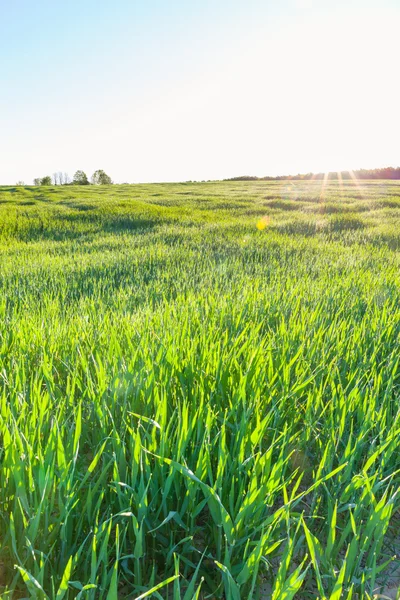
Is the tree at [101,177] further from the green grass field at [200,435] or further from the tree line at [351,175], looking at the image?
the green grass field at [200,435]

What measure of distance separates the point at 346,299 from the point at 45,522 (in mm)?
2331

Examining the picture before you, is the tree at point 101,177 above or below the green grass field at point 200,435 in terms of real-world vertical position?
above

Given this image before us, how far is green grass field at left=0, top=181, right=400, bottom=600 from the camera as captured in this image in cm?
87

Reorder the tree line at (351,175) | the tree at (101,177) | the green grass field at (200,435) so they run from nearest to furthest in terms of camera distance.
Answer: the green grass field at (200,435) → the tree line at (351,175) → the tree at (101,177)

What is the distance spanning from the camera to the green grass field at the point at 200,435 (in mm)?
873


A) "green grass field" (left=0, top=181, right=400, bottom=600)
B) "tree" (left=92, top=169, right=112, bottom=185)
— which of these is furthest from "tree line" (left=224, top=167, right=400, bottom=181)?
"green grass field" (left=0, top=181, right=400, bottom=600)

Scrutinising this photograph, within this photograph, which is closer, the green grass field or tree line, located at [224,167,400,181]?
the green grass field

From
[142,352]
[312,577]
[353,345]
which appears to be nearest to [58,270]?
[142,352]

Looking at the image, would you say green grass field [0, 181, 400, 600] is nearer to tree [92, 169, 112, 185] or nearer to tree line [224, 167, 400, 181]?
tree line [224, 167, 400, 181]

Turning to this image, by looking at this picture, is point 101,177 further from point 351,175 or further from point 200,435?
point 200,435

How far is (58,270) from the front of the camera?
387 centimetres

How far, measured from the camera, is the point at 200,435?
3.85 ft

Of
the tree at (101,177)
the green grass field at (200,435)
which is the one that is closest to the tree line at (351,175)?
the tree at (101,177)

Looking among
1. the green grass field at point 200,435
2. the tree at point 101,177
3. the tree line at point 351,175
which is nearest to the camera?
the green grass field at point 200,435
